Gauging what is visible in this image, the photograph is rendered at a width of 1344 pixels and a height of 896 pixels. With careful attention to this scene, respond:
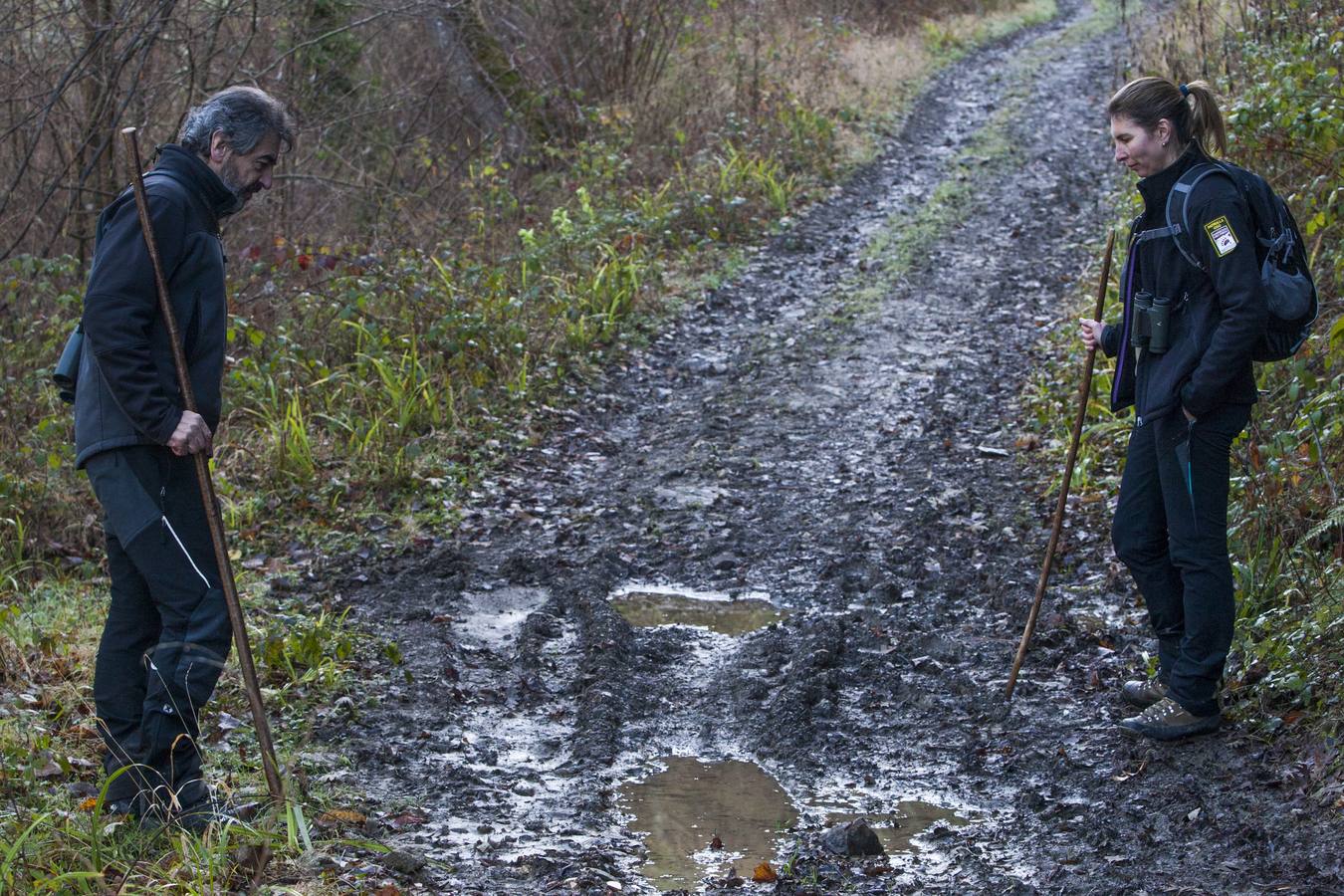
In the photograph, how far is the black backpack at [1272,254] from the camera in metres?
4.18

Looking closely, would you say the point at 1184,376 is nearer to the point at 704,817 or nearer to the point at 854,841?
the point at 854,841

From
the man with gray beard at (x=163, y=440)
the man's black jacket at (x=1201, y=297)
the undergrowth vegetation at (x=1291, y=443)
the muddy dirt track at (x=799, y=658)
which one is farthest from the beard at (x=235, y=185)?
the undergrowth vegetation at (x=1291, y=443)

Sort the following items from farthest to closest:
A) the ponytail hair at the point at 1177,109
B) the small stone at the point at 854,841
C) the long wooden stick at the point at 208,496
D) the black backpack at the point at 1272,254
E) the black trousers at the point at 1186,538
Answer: the black trousers at the point at 1186,538 → the ponytail hair at the point at 1177,109 → the black backpack at the point at 1272,254 → the small stone at the point at 854,841 → the long wooden stick at the point at 208,496

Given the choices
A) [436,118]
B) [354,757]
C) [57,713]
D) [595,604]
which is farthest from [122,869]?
[436,118]

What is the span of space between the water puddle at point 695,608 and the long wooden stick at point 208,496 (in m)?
2.26

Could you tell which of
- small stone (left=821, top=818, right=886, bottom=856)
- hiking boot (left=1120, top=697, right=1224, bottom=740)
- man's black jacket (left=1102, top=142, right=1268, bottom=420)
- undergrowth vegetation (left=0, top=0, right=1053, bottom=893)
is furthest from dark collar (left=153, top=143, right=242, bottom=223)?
hiking boot (left=1120, top=697, right=1224, bottom=740)

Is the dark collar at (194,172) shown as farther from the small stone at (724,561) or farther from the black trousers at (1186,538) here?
the small stone at (724,561)

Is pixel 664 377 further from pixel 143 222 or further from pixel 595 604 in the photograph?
pixel 143 222

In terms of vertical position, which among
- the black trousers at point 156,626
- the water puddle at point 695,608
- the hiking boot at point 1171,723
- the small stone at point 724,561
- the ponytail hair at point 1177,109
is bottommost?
the small stone at point 724,561

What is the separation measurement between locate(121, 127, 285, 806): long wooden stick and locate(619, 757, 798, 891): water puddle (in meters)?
1.27

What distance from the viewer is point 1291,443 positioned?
5.83m

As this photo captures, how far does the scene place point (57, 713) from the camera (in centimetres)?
Answer: 491

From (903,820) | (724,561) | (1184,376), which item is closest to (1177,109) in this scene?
(1184,376)

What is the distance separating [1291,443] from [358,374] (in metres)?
5.85
